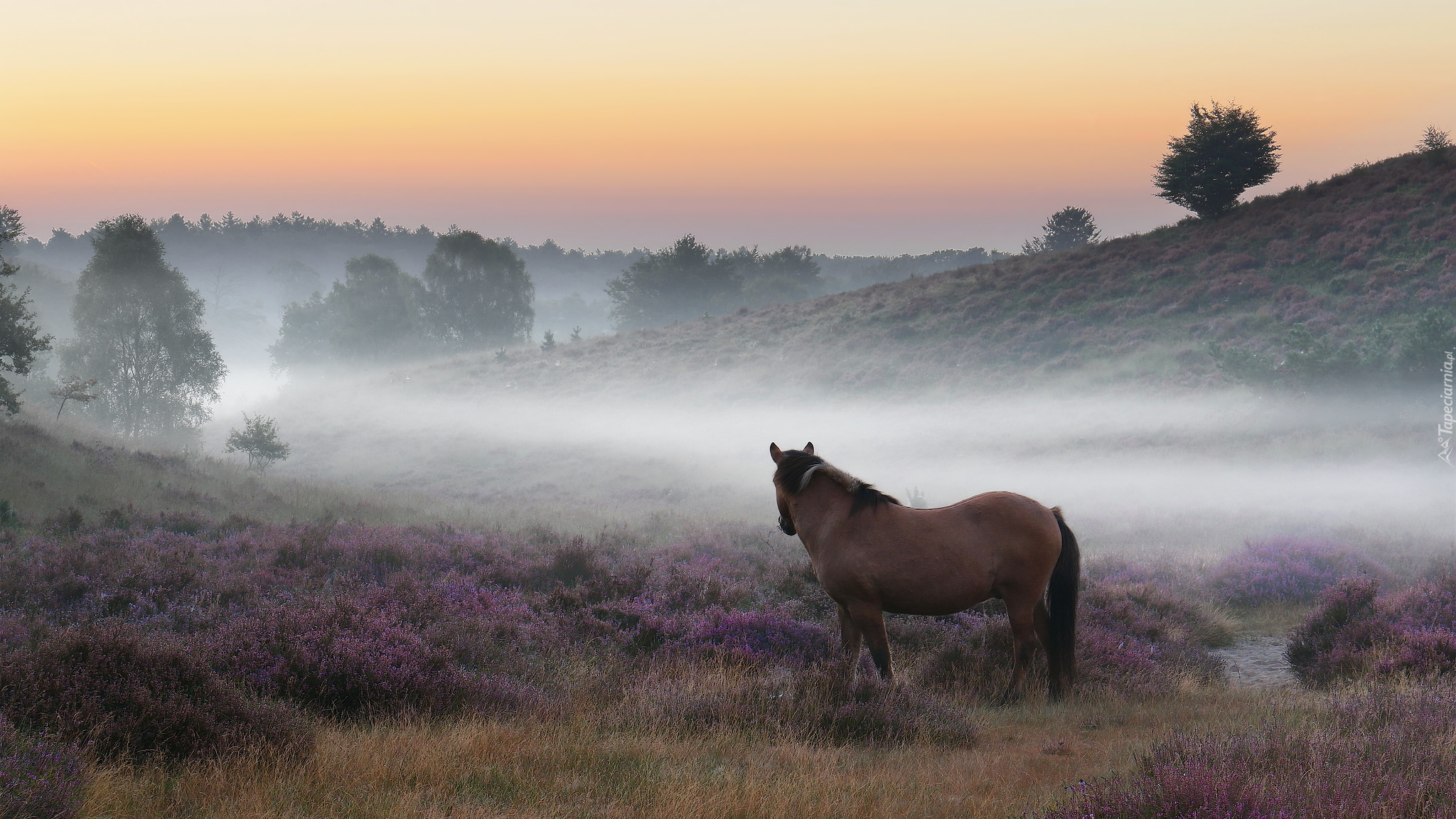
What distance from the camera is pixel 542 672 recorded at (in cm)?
737

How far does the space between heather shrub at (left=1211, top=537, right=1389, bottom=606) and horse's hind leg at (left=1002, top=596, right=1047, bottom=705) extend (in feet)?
25.6

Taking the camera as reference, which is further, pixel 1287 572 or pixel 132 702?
pixel 1287 572

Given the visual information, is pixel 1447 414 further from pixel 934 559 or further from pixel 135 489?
pixel 135 489

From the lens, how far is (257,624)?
649cm

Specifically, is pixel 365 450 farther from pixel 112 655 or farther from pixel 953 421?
pixel 112 655

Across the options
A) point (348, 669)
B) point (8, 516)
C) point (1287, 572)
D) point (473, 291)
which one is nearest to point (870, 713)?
point (348, 669)

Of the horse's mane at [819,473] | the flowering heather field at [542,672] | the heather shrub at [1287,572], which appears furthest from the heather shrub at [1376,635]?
the horse's mane at [819,473]

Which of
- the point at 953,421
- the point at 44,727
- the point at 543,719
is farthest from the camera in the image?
the point at 953,421

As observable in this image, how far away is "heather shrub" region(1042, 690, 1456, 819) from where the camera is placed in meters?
3.58

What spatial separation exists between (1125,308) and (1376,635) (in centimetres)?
3143

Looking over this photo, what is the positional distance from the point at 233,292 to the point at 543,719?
148 m

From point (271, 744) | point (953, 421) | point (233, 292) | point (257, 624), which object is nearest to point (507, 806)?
point (271, 744)

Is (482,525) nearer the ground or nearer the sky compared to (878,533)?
nearer the ground

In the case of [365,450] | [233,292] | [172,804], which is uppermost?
[233,292]
